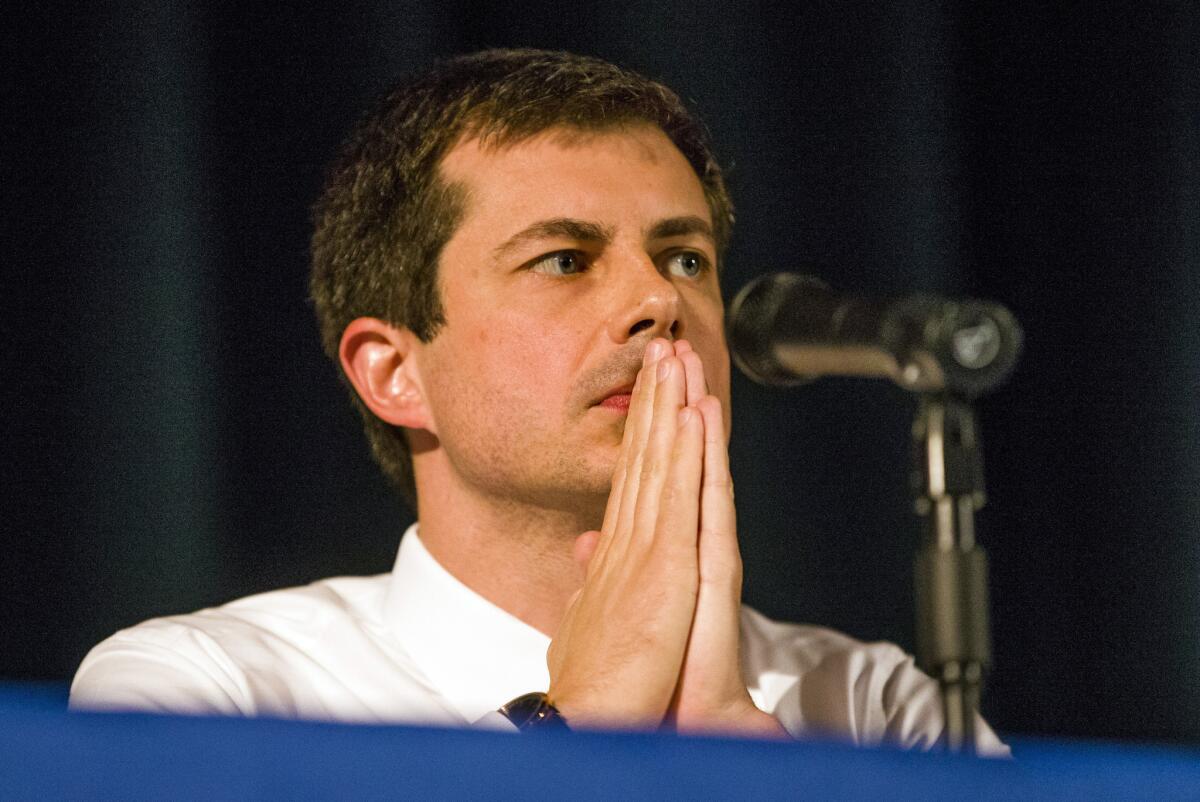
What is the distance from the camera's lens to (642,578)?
1.46m

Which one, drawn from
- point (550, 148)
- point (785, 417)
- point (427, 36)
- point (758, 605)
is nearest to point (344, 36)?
point (427, 36)

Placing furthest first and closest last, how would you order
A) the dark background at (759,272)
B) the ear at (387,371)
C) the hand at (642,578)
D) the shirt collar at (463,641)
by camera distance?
1. the dark background at (759,272)
2. the ear at (387,371)
3. the shirt collar at (463,641)
4. the hand at (642,578)

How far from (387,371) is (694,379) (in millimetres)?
516

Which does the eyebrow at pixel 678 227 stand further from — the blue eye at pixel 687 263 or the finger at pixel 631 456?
the finger at pixel 631 456

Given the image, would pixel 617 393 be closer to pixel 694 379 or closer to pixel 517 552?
pixel 694 379

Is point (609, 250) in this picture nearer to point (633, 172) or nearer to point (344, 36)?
point (633, 172)

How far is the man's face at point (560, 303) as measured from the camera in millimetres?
1689

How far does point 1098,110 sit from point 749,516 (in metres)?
0.86

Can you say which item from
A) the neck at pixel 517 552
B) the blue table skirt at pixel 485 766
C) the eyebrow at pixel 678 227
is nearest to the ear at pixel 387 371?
the neck at pixel 517 552

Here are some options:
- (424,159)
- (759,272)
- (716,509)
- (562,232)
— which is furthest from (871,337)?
(759,272)

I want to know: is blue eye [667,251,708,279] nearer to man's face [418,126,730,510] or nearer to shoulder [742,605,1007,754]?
man's face [418,126,730,510]

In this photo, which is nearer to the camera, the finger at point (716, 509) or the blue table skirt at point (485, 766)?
the blue table skirt at point (485, 766)

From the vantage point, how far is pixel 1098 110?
234cm

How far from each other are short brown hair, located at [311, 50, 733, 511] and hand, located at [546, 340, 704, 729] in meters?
0.38
